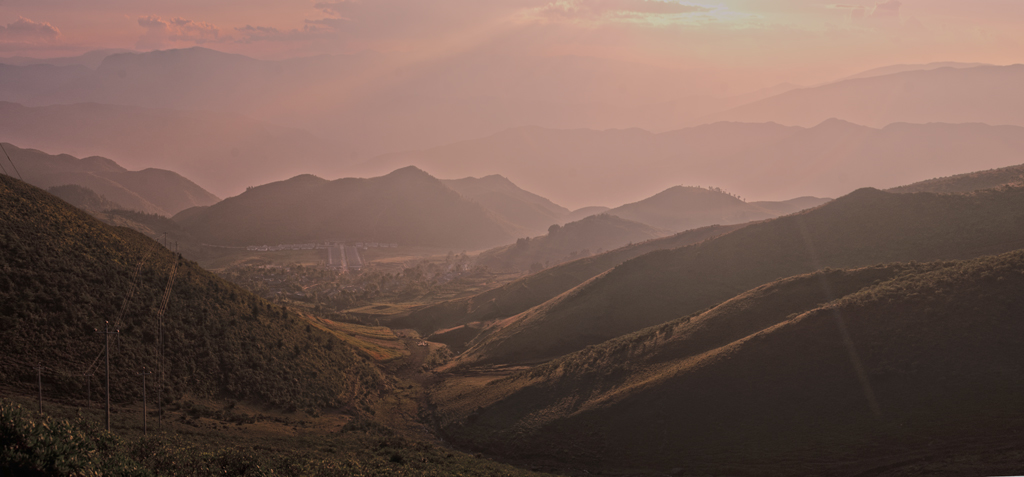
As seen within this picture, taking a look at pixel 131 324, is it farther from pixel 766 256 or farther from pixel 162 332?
pixel 766 256

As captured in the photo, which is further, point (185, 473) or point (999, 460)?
point (999, 460)

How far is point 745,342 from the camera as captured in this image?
151 ft

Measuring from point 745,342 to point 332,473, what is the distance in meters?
34.9

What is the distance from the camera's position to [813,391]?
3944 centimetres

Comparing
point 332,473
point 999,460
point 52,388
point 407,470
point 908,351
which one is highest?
point 52,388

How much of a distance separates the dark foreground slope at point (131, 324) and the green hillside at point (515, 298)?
120 feet

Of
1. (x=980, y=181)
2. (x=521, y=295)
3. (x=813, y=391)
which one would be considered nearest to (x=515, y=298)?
(x=521, y=295)

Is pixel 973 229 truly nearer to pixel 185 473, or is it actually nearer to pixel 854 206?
pixel 854 206

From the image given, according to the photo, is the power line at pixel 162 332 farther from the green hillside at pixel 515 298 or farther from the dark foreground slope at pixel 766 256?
the green hillside at pixel 515 298

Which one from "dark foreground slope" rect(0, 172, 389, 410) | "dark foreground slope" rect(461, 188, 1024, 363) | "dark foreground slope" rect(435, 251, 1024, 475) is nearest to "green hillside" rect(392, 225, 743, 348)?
"dark foreground slope" rect(461, 188, 1024, 363)

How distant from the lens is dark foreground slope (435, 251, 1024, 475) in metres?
33.5

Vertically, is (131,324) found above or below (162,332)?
above

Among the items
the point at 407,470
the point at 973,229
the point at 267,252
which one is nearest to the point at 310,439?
the point at 407,470

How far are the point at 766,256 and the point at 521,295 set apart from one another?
43020mm
